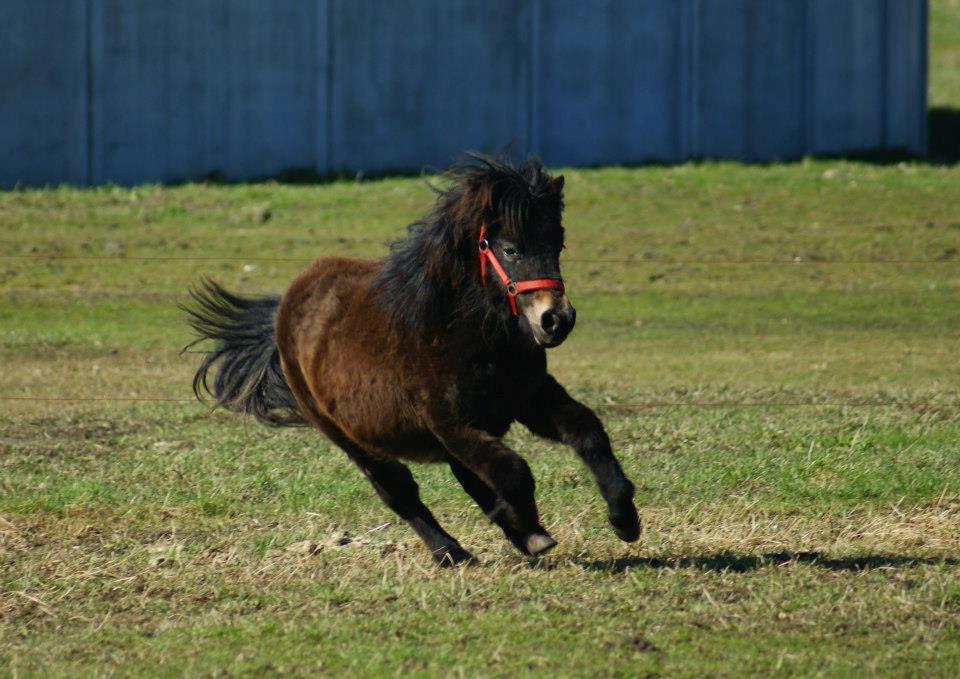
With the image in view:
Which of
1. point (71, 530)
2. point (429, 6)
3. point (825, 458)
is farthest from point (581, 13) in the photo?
point (71, 530)

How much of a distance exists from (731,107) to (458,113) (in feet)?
14.7

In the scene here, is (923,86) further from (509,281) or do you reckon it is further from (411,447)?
(509,281)

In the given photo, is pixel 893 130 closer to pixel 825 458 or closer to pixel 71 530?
pixel 825 458

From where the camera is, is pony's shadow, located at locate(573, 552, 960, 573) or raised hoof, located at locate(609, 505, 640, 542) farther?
pony's shadow, located at locate(573, 552, 960, 573)

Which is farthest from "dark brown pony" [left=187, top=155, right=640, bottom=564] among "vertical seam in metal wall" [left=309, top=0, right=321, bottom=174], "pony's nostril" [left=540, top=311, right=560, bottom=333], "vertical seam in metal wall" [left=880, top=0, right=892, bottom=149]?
"vertical seam in metal wall" [left=880, top=0, right=892, bottom=149]

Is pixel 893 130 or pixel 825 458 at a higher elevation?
pixel 893 130

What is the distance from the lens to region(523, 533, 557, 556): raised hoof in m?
6.39

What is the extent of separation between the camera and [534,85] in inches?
943

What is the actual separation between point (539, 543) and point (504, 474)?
1.26 ft

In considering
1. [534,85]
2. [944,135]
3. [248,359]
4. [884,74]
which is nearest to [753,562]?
[248,359]

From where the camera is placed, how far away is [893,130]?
85.1ft

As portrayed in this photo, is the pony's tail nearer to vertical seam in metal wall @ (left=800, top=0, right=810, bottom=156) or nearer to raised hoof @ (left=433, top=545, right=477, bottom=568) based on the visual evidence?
raised hoof @ (left=433, top=545, right=477, bottom=568)

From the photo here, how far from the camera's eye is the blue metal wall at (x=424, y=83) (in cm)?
2220

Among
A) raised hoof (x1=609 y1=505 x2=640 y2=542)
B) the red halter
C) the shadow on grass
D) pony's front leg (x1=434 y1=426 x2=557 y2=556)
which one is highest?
the shadow on grass
